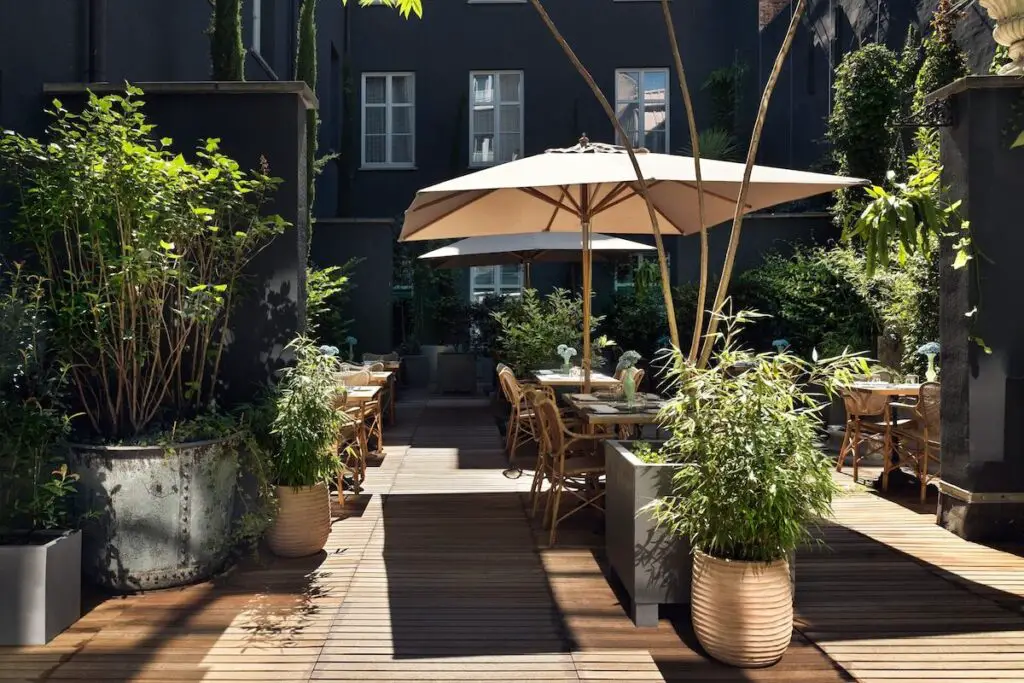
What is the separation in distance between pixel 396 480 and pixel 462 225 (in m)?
1.95

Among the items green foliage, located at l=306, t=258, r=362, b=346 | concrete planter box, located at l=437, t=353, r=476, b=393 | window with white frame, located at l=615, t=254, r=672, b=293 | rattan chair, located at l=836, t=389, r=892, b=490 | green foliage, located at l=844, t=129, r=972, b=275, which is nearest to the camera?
green foliage, located at l=844, t=129, r=972, b=275

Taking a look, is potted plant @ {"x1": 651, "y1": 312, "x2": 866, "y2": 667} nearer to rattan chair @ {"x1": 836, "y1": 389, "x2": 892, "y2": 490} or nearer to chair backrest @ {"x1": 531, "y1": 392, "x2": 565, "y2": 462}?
chair backrest @ {"x1": 531, "y1": 392, "x2": 565, "y2": 462}

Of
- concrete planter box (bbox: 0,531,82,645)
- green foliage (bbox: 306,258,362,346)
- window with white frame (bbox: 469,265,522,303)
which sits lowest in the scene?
concrete planter box (bbox: 0,531,82,645)

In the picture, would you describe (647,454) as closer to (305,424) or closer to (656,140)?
(305,424)

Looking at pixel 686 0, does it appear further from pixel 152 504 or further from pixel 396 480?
pixel 152 504

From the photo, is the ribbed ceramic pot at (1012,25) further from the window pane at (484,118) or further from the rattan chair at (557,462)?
the window pane at (484,118)

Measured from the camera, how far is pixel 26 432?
3.54 metres

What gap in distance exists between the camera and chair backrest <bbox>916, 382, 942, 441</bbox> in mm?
5530

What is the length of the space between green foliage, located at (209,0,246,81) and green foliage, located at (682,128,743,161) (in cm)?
706

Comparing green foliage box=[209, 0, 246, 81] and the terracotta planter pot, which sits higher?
green foliage box=[209, 0, 246, 81]

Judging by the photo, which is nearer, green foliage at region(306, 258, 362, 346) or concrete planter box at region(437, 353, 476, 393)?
green foliage at region(306, 258, 362, 346)

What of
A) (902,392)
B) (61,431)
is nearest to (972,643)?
(902,392)

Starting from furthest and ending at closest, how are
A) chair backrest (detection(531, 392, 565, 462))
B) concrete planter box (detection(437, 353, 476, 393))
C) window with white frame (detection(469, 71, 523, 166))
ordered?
window with white frame (detection(469, 71, 523, 166)), concrete planter box (detection(437, 353, 476, 393)), chair backrest (detection(531, 392, 565, 462))

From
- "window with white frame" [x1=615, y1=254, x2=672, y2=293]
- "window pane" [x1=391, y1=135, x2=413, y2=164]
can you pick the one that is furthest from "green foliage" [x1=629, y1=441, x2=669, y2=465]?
"window pane" [x1=391, y1=135, x2=413, y2=164]
